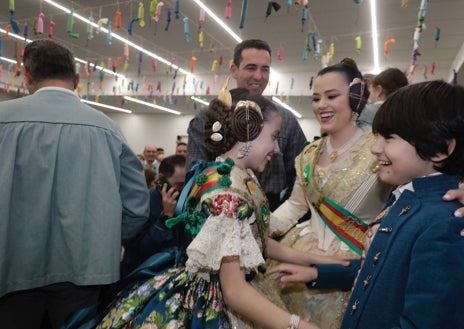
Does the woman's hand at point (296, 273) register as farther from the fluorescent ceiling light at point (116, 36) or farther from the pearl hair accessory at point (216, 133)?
the fluorescent ceiling light at point (116, 36)

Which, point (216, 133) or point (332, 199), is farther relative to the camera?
point (332, 199)

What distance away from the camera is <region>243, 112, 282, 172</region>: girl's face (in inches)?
52.9

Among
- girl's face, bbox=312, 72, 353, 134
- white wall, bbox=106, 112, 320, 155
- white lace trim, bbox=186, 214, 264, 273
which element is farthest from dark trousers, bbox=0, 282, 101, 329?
white wall, bbox=106, 112, 320, 155

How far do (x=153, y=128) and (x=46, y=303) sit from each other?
15567 millimetres

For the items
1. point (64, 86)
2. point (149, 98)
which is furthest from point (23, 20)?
point (64, 86)

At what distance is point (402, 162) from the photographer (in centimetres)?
94

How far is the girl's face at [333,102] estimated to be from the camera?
61.2 inches

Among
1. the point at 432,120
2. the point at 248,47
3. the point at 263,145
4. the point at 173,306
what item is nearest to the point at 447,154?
the point at 432,120

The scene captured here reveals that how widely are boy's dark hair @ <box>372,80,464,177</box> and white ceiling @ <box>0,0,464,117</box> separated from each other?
4.15 m

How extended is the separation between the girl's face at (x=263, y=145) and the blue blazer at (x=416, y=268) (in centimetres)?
50

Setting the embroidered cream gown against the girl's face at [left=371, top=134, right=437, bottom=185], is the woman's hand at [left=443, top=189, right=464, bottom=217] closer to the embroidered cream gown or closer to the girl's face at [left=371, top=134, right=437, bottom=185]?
the girl's face at [left=371, top=134, right=437, bottom=185]

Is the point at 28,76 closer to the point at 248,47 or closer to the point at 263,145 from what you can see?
the point at 263,145

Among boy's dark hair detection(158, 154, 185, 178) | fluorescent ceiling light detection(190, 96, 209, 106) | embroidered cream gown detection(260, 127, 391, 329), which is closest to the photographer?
embroidered cream gown detection(260, 127, 391, 329)

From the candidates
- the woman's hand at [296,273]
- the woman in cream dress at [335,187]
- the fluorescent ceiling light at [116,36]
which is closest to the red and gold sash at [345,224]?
the woman in cream dress at [335,187]
